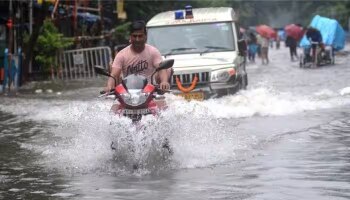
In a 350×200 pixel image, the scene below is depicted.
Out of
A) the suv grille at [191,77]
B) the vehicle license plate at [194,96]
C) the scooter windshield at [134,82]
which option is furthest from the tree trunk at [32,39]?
the scooter windshield at [134,82]

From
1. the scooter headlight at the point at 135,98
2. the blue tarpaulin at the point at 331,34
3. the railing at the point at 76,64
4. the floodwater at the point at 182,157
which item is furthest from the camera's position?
the blue tarpaulin at the point at 331,34

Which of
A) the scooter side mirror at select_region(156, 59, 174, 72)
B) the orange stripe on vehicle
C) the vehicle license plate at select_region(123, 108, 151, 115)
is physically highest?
the scooter side mirror at select_region(156, 59, 174, 72)

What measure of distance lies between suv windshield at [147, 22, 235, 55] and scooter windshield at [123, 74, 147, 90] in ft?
21.2

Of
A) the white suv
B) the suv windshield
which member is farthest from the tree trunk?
the suv windshield

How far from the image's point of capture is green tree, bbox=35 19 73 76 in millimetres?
23203

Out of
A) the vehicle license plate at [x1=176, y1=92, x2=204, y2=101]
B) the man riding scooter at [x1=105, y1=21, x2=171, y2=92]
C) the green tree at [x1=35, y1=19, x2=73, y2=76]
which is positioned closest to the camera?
the man riding scooter at [x1=105, y1=21, x2=171, y2=92]

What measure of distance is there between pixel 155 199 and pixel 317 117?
659cm

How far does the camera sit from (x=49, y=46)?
23.3 metres

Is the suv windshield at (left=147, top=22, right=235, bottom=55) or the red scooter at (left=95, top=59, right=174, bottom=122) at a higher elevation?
the suv windshield at (left=147, top=22, right=235, bottom=55)

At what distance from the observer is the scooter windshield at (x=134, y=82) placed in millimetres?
7543

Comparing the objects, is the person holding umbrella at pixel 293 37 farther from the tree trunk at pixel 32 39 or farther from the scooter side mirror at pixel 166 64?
the scooter side mirror at pixel 166 64

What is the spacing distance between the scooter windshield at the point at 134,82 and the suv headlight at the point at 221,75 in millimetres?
5832

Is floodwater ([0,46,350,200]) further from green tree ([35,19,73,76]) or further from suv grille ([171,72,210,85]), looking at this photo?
green tree ([35,19,73,76])

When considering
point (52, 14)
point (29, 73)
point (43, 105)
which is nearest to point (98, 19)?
point (52, 14)
